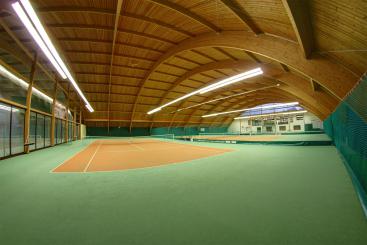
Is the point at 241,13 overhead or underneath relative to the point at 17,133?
overhead

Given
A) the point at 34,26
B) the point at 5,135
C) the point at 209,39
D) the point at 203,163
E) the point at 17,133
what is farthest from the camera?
the point at 17,133

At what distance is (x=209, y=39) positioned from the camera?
11.9 metres

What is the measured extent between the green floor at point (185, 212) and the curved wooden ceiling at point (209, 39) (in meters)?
5.44

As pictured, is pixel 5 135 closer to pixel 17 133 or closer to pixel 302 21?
pixel 17 133

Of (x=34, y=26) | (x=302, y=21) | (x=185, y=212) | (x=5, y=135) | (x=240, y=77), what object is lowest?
(x=185, y=212)

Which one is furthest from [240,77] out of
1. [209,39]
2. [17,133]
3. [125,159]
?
[17,133]

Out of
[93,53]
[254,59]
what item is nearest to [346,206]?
[254,59]

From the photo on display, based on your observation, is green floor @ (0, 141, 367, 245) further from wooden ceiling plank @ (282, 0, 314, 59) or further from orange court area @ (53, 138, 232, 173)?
wooden ceiling plank @ (282, 0, 314, 59)

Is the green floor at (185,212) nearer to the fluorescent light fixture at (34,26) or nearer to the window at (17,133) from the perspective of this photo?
the fluorescent light fixture at (34,26)

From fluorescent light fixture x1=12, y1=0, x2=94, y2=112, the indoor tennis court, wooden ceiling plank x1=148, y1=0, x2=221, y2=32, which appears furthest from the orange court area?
wooden ceiling plank x1=148, y1=0, x2=221, y2=32

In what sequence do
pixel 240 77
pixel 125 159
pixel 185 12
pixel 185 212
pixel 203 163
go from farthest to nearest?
1. pixel 185 12
2. pixel 240 77
3. pixel 125 159
4. pixel 203 163
5. pixel 185 212

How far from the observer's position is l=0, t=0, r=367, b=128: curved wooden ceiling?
6707mm

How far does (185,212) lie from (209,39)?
11.8 meters

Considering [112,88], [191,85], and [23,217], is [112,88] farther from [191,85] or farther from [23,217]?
[23,217]
